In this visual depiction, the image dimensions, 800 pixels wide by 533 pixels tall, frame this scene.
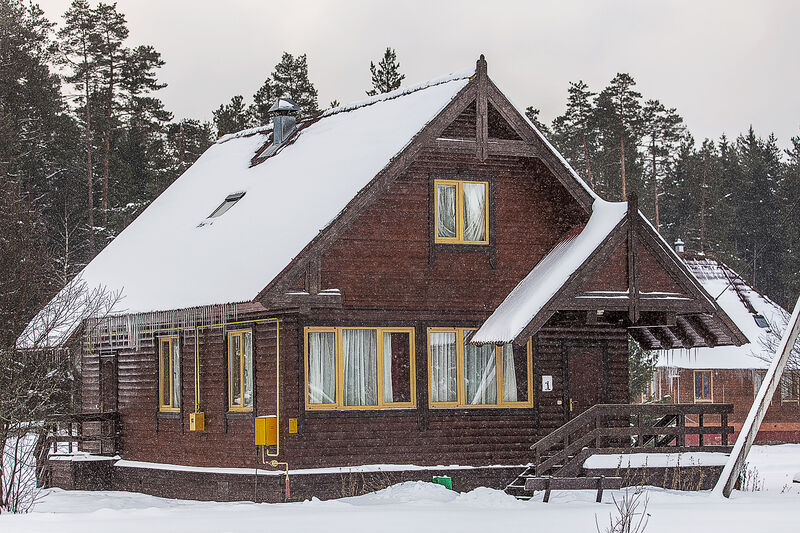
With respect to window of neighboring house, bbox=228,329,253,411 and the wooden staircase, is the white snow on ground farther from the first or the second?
window of neighboring house, bbox=228,329,253,411

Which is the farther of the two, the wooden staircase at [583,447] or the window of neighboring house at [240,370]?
the window of neighboring house at [240,370]

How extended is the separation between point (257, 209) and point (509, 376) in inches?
226

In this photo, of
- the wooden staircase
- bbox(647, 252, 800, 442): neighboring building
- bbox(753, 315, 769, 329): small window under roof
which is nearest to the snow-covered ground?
the wooden staircase

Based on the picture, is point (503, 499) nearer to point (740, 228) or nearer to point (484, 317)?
point (484, 317)

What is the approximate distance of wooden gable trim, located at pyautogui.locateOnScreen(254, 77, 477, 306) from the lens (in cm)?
2264

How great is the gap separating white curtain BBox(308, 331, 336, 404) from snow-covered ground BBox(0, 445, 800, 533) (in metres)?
1.91

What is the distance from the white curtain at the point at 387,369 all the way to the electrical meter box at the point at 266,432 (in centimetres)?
202

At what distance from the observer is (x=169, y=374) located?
27266mm

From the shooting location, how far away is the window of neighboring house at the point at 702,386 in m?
47.3

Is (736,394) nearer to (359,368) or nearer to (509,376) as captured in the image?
(509,376)

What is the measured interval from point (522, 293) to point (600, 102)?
4421cm

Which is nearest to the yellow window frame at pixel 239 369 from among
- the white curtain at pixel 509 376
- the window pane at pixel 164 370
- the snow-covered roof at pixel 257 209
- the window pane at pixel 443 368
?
the snow-covered roof at pixel 257 209

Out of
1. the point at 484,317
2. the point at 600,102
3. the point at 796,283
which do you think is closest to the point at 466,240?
the point at 484,317

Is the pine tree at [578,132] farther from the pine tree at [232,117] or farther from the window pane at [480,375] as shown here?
the window pane at [480,375]
